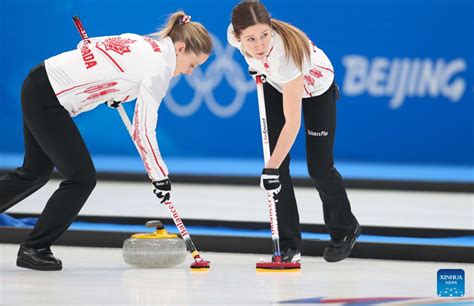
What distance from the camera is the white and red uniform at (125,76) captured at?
4375 millimetres

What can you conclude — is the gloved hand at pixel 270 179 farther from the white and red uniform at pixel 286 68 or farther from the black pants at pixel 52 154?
the black pants at pixel 52 154

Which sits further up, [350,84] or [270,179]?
[270,179]

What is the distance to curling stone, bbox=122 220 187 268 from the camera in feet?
15.4

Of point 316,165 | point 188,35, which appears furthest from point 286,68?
point 316,165

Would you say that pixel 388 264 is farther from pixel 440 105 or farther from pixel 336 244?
pixel 440 105

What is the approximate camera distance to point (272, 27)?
4.48 m

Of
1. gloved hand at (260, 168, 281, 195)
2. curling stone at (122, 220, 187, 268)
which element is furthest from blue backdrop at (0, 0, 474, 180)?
gloved hand at (260, 168, 281, 195)

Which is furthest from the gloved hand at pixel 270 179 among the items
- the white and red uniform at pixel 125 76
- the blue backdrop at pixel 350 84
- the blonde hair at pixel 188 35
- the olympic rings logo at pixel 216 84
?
the olympic rings logo at pixel 216 84

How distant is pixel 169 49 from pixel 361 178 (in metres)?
4.04

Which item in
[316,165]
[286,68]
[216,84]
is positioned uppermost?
[286,68]

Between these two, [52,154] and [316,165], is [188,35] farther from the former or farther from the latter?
[316,165]

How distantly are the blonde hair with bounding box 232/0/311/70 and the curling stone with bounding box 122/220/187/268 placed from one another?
36.1 inches

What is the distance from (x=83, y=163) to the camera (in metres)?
4.47

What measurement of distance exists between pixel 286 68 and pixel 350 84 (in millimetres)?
4868
